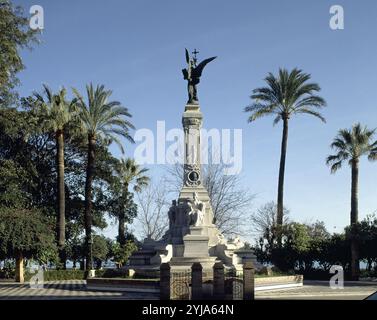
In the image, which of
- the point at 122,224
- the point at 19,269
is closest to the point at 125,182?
the point at 122,224

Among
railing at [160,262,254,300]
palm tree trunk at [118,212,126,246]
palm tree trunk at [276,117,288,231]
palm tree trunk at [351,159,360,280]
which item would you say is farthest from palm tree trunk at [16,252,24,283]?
palm tree trunk at [351,159,360,280]

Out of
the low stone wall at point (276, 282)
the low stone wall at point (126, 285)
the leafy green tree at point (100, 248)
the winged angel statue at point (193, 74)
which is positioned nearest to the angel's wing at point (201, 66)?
the winged angel statue at point (193, 74)

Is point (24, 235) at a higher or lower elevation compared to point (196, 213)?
lower

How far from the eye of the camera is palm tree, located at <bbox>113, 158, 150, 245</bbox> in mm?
47594

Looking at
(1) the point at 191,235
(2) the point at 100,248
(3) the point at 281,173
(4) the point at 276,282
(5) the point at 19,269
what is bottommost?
(5) the point at 19,269

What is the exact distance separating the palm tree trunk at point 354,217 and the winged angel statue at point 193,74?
12191mm

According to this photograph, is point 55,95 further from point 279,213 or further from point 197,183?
point 279,213

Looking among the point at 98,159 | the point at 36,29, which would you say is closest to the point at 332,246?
the point at 98,159

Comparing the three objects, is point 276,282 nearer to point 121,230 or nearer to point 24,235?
point 24,235

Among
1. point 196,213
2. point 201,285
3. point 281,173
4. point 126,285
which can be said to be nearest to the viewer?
point 201,285

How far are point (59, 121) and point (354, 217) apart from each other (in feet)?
69.7

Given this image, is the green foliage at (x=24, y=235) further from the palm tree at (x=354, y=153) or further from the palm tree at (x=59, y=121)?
the palm tree at (x=354, y=153)

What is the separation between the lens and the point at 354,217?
37.4 meters
